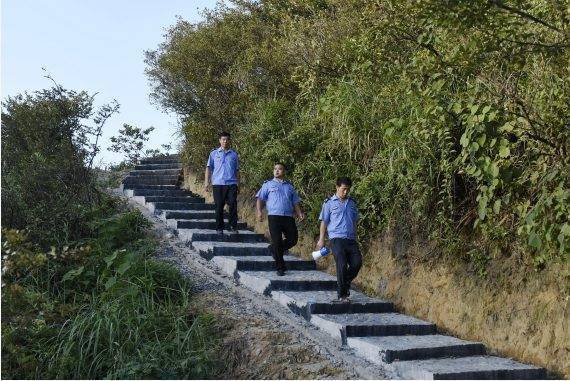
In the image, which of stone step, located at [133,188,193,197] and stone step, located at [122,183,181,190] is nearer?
stone step, located at [133,188,193,197]

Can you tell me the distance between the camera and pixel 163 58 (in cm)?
1444

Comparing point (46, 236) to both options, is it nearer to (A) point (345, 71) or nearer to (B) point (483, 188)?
(A) point (345, 71)

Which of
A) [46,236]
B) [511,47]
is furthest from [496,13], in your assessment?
[46,236]

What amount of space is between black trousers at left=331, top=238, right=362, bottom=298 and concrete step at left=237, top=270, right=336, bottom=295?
78 cm

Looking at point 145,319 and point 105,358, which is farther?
point 145,319

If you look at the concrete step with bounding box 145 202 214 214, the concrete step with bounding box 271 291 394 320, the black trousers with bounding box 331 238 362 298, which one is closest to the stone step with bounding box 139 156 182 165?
the concrete step with bounding box 145 202 214 214

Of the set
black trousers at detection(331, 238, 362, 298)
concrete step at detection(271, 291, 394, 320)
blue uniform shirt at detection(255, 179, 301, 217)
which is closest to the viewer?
concrete step at detection(271, 291, 394, 320)

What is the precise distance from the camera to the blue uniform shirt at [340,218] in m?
8.27

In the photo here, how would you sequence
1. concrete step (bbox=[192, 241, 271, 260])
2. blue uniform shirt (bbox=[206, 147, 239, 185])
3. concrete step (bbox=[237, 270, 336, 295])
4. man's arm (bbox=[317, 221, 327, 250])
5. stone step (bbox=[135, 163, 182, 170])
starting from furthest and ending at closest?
stone step (bbox=[135, 163, 182, 170]) → blue uniform shirt (bbox=[206, 147, 239, 185]) → concrete step (bbox=[192, 241, 271, 260]) → concrete step (bbox=[237, 270, 336, 295]) → man's arm (bbox=[317, 221, 327, 250])

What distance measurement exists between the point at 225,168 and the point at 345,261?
3351 millimetres

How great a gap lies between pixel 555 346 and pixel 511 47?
2846 millimetres

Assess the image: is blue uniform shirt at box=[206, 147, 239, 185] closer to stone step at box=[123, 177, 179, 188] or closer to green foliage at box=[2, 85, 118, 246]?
green foliage at box=[2, 85, 118, 246]

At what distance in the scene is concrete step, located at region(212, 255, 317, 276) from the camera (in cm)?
959

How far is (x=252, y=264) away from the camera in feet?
31.8
